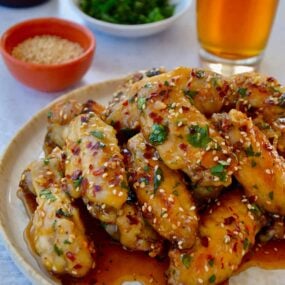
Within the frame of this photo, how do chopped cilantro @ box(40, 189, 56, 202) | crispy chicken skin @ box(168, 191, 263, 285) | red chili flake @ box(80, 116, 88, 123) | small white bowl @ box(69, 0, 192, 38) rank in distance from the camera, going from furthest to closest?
small white bowl @ box(69, 0, 192, 38)
red chili flake @ box(80, 116, 88, 123)
chopped cilantro @ box(40, 189, 56, 202)
crispy chicken skin @ box(168, 191, 263, 285)

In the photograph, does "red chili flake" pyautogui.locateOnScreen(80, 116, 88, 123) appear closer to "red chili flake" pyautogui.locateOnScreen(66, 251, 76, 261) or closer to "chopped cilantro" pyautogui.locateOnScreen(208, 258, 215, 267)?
"red chili flake" pyautogui.locateOnScreen(66, 251, 76, 261)

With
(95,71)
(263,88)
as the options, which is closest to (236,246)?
(263,88)

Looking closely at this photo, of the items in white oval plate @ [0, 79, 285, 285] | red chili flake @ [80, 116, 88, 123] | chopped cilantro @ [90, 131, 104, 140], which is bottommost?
white oval plate @ [0, 79, 285, 285]

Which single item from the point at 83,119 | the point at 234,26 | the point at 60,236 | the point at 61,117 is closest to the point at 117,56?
the point at 234,26

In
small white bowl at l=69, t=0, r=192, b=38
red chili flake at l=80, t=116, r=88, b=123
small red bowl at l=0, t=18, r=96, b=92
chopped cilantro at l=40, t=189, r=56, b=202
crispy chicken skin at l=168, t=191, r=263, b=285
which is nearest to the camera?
crispy chicken skin at l=168, t=191, r=263, b=285

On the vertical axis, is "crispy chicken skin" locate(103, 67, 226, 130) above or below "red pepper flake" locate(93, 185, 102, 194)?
above

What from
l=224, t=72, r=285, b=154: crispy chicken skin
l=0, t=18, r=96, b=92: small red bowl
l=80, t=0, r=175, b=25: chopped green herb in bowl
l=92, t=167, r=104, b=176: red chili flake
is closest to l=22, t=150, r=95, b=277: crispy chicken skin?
l=92, t=167, r=104, b=176: red chili flake

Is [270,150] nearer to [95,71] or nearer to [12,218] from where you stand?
[12,218]
